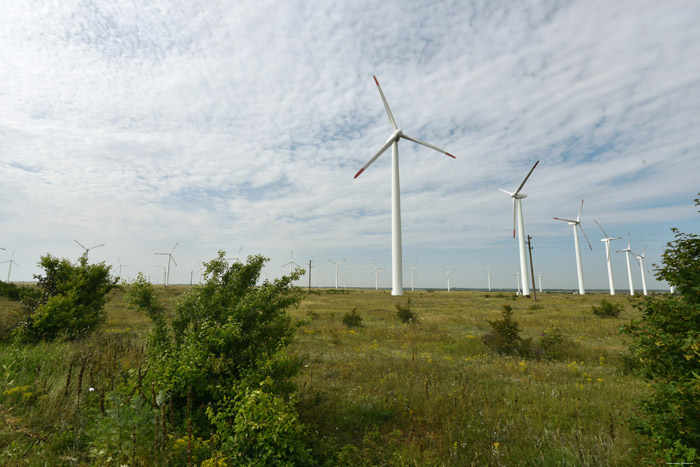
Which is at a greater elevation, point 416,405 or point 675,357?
point 675,357

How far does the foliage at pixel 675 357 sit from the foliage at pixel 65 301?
16.6 meters

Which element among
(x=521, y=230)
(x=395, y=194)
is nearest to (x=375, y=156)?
(x=395, y=194)

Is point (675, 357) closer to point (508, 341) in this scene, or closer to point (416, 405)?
point (416, 405)

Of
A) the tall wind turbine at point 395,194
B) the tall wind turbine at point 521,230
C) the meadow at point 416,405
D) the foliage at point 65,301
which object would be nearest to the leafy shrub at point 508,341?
the meadow at point 416,405

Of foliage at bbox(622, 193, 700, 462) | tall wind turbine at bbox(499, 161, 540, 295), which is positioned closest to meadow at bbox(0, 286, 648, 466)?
foliage at bbox(622, 193, 700, 462)

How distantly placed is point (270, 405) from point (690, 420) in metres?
5.27

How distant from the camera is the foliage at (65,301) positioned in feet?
40.6

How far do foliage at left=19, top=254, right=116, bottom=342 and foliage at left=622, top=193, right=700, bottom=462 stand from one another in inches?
652

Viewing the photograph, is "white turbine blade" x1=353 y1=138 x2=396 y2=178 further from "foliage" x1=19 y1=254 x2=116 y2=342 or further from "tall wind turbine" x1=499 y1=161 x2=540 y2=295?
"foliage" x1=19 y1=254 x2=116 y2=342

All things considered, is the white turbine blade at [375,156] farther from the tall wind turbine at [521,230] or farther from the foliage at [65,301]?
the foliage at [65,301]

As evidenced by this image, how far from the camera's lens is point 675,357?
3938mm

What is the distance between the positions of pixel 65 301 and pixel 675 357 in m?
18.6

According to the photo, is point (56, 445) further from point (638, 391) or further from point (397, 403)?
point (638, 391)

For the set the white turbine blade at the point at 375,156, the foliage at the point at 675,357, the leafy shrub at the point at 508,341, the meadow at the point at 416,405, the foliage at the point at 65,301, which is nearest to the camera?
the foliage at the point at 675,357
